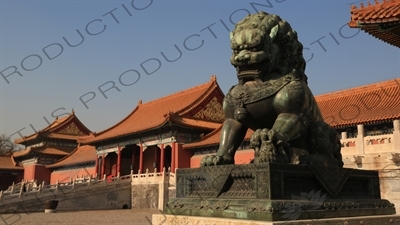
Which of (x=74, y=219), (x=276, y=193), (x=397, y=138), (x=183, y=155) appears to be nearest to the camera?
(x=276, y=193)

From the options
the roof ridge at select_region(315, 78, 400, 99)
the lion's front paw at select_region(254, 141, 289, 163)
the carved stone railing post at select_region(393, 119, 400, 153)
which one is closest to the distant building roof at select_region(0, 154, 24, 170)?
the roof ridge at select_region(315, 78, 400, 99)

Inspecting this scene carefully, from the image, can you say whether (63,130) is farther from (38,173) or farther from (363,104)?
(363,104)

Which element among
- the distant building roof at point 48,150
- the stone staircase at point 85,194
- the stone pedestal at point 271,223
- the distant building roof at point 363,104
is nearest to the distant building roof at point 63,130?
the distant building roof at point 48,150

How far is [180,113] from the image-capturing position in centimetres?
2453

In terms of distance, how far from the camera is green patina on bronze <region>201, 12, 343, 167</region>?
11.4ft

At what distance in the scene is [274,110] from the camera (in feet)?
11.6

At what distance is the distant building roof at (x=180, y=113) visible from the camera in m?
24.3

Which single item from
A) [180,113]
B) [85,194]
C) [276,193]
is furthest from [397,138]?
[180,113]

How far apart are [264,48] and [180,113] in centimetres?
2105

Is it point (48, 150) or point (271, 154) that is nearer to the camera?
point (271, 154)

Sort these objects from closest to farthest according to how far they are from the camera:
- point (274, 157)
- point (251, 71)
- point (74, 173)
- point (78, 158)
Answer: point (274, 157) < point (251, 71) < point (74, 173) < point (78, 158)

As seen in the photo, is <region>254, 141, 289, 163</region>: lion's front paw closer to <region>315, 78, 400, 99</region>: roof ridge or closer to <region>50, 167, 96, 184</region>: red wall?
<region>315, 78, 400, 99</region>: roof ridge

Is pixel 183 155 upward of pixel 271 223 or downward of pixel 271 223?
upward

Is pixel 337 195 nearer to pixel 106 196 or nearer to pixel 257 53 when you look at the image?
pixel 257 53
